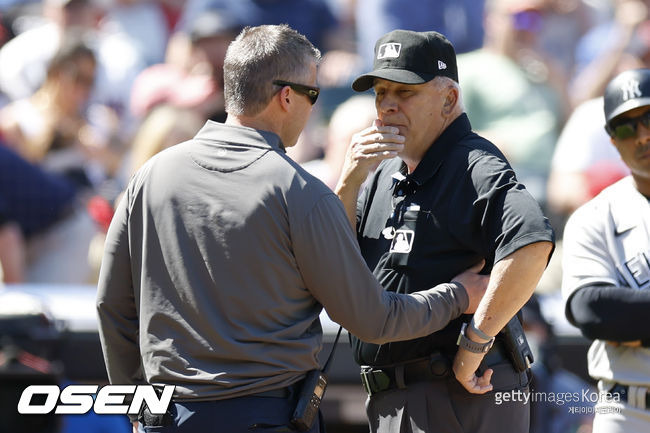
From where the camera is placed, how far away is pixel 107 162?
7.34 metres

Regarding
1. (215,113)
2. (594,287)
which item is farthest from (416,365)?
(215,113)

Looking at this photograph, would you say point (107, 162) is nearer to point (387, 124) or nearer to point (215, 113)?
point (215, 113)

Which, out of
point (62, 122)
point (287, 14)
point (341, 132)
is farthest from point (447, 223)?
point (287, 14)

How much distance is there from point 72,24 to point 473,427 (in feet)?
18.5

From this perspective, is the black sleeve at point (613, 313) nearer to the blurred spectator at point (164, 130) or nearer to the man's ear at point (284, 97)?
the man's ear at point (284, 97)

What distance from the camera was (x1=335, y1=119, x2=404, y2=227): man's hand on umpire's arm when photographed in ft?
11.1

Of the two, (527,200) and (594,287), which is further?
(594,287)

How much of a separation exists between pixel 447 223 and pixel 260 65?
2.70 ft

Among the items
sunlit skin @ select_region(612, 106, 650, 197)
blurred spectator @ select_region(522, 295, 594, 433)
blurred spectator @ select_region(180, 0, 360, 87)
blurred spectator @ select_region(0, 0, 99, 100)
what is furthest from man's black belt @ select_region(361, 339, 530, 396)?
blurred spectator @ select_region(0, 0, 99, 100)

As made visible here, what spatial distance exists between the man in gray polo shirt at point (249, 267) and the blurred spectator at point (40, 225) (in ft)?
11.7

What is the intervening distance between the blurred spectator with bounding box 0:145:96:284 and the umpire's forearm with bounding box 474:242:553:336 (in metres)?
4.11

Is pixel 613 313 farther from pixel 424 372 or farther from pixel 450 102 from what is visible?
pixel 450 102

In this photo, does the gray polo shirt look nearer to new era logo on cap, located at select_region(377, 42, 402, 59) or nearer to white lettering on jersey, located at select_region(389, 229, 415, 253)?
white lettering on jersey, located at select_region(389, 229, 415, 253)

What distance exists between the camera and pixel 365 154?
3.45 meters
